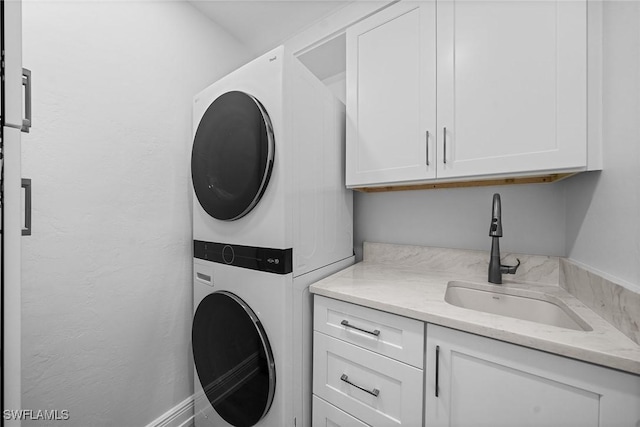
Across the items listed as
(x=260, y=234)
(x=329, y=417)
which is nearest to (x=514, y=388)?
(x=329, y=417)

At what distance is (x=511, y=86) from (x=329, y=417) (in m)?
1.65

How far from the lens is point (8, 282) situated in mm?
435

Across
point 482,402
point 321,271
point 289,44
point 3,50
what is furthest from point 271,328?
point 289,44

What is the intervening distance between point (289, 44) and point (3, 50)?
182 cm

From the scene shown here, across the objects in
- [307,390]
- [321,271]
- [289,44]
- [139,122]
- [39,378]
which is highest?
[289,44]

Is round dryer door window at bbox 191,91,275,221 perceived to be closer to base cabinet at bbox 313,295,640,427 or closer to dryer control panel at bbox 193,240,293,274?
dryer control panel at bbox 193,240,293,274

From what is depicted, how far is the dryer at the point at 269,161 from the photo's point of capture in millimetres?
1111

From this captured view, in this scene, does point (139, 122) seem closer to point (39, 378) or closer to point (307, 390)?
point (39, 378)

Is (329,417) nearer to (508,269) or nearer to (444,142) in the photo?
(508,269)

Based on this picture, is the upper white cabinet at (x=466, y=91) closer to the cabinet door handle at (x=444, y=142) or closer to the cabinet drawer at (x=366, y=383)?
the cabinet door handle at (x=444, y=142)

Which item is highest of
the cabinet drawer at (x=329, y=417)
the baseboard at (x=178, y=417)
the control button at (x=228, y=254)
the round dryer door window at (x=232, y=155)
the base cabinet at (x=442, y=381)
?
the round dryer door window at (x=232, y=155)

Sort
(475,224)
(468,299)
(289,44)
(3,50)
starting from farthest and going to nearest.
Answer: (289,44) → (475,224) → (468,299) → (3,50)

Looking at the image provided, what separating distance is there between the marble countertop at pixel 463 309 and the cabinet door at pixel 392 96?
0.54 metres

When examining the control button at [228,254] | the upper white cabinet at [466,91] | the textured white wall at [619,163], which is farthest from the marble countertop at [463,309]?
the upper white cabinet at [466,91]
